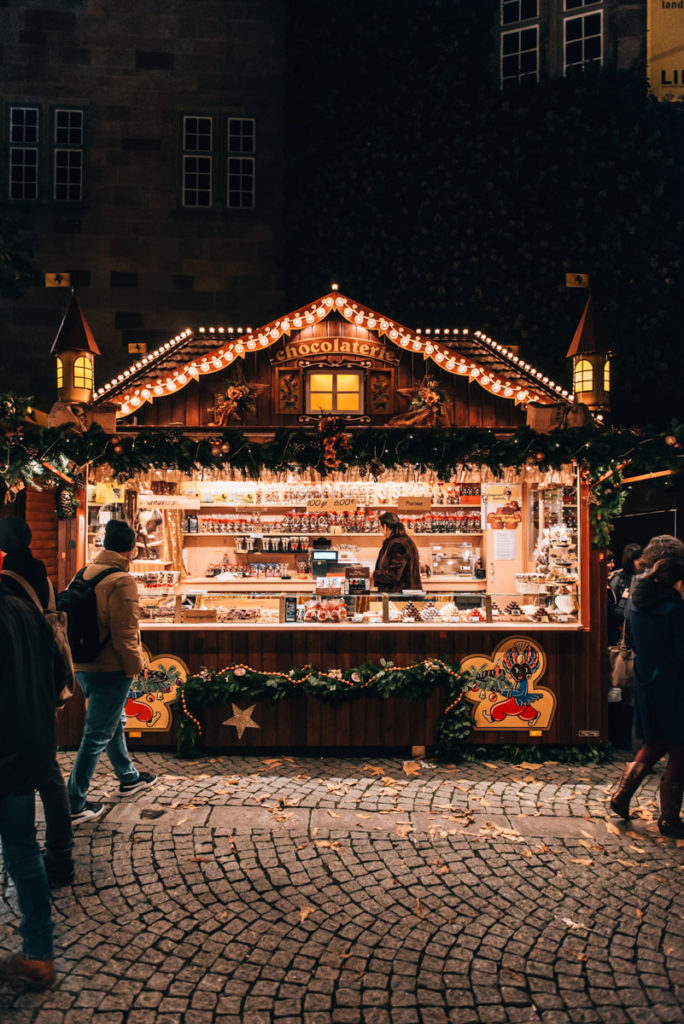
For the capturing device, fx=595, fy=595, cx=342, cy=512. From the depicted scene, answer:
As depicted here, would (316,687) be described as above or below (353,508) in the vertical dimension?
below

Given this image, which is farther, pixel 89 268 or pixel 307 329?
pixel 89 268

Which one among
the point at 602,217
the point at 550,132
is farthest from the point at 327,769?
the point at 550,132

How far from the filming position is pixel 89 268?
574 inches

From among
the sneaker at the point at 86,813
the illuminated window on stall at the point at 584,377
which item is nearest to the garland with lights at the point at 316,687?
the sneaker at the point at 86,813

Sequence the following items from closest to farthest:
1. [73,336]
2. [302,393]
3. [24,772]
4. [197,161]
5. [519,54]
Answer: [24,772], [73,336], [302,393], [197,161], [519,54]

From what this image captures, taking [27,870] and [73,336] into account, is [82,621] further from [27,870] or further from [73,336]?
[73,336]

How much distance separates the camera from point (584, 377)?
6.93 meters

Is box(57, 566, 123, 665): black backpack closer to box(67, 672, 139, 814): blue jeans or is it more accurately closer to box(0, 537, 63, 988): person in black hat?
box(67, 672, 139, 814): blue jeans

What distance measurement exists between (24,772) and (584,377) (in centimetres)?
659

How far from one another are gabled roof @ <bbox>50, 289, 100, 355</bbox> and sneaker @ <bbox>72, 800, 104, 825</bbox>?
4.66 m

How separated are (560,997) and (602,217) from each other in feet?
50.3

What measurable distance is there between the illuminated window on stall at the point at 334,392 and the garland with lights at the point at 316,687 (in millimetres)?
3099

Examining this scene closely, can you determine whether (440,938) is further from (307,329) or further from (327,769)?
(307,329)

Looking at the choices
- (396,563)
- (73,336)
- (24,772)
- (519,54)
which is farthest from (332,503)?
(519,54)
